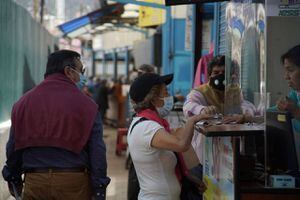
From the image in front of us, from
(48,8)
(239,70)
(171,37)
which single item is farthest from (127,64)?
(239,70)

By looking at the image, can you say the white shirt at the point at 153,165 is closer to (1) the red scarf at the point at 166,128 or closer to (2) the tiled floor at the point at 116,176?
(1) the red scarf at the point at 166,128

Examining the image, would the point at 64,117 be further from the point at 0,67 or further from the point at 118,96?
the point at 118,96

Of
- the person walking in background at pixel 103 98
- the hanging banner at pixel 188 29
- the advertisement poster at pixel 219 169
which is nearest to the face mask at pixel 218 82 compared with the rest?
the advertisement poster at pixel 219 169

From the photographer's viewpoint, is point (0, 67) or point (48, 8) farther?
point (48, 8)

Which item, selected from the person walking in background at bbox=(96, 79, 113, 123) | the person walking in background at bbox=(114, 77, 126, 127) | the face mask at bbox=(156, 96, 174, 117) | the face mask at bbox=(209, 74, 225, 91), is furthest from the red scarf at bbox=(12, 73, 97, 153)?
the person walking in background at bbox=(96, 79, 113, 123)

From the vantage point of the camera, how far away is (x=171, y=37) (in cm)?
1176

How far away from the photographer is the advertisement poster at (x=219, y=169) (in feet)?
11.2

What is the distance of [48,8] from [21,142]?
2146cm

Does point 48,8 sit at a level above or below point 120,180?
above

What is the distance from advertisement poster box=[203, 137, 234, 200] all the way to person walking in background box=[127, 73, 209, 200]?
21 centimetres

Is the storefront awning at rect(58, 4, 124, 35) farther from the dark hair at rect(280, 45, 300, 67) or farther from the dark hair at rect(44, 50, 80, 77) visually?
the dark hair at rect(280, 45, 300, 67)

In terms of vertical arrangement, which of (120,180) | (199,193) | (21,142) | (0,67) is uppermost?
(0,67)

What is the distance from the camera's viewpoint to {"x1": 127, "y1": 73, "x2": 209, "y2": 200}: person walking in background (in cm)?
366

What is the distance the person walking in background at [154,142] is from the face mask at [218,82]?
3.93 feet
